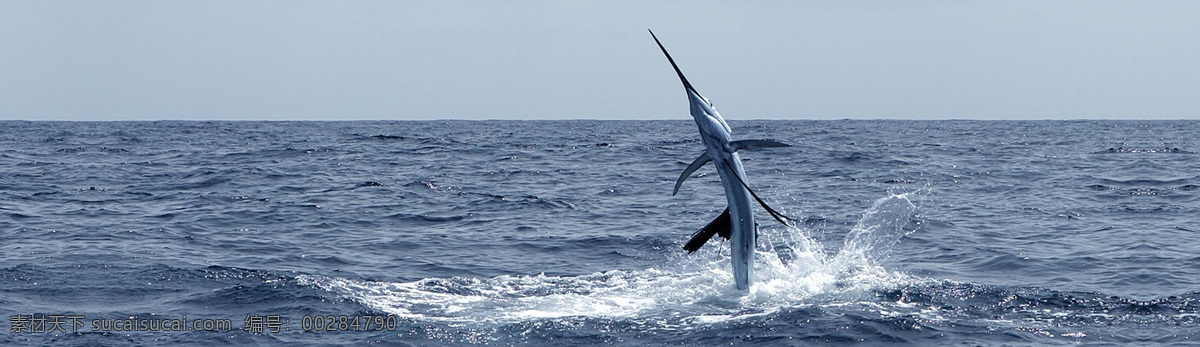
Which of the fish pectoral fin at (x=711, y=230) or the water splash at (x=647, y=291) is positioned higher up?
the fish pectoral fin at (x=711, y=230)

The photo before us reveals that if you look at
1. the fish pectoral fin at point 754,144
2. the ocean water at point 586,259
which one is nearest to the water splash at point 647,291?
the ocean water at point 586,259

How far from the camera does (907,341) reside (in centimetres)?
931

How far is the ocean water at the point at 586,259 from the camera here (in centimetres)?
986

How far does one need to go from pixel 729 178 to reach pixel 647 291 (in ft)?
7.58

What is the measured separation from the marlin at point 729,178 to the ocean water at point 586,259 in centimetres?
53

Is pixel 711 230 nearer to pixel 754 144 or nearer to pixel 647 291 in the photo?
pixel 647 291

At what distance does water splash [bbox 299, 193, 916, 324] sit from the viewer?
34.7 ft

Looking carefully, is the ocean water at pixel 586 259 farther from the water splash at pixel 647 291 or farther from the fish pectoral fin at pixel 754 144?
the fish pectoral fin at pixel 754 144

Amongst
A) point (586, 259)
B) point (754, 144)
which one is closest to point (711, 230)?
point (754, 144)

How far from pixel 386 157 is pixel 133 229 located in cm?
1982

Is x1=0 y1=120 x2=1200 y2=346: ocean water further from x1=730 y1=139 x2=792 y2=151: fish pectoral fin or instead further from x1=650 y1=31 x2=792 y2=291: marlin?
x1=730 y1=139 x2=792 y2=151: fish pectoral fin

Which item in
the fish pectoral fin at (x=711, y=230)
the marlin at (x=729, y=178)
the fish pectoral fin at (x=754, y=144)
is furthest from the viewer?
the fish pectoral fin at (x=711, y=230)

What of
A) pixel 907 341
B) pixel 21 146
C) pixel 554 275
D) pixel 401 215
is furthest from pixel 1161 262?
pixel 21 146

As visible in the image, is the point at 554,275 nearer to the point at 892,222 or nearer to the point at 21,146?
the point at 892,222
